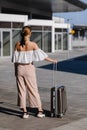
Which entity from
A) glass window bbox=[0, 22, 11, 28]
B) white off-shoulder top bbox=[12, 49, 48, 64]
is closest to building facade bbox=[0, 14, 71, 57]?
glass window bbox=[0, 22, 11, 28]

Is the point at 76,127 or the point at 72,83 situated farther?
the point at 72,83

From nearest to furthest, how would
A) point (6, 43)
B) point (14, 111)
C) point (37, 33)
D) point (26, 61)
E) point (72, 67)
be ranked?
point (26, 61) < point (14, 111) < point (72, 67) < point (6, 43) < point (37, 33)

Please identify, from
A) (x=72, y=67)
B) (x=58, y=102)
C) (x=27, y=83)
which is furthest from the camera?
(x=72, y=67)

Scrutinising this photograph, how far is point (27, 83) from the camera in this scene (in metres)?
8.98

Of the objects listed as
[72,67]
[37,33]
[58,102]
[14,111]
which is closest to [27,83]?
[58,102]

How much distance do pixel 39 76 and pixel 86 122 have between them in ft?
35.0

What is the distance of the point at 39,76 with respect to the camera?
1920 cm

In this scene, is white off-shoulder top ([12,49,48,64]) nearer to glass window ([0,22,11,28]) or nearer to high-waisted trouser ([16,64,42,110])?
high-waisted trouser ([16,64,42,110])

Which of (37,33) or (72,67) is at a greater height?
(37,33)

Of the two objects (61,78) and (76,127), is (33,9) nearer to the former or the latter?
(61,78)

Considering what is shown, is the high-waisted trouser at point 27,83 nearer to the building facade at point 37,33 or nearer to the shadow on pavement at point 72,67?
the shadow on pavement at point 72,67

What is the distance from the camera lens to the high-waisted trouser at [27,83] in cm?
894

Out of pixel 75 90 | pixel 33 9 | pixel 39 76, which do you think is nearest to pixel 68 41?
pixel 33 9

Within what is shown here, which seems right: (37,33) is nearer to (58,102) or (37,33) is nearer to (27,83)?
(58,102)
